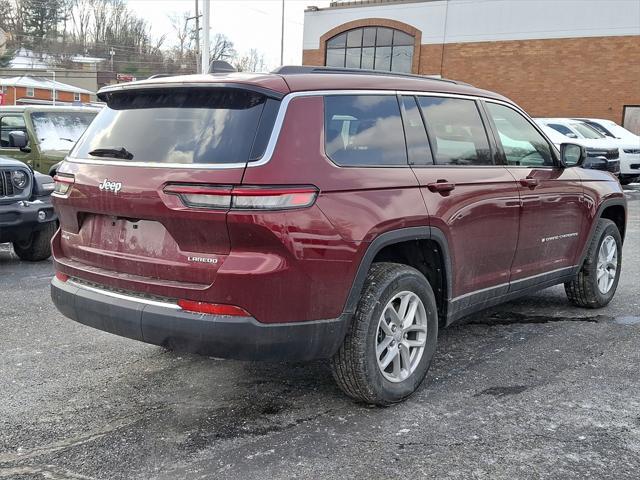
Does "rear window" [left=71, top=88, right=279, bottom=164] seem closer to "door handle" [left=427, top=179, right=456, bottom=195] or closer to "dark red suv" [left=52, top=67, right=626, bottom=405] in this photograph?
"dark red suv" [left=52, top=67, right=626, bottom=405]

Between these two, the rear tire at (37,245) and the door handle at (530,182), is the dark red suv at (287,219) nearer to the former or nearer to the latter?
the door handle at (530,182)

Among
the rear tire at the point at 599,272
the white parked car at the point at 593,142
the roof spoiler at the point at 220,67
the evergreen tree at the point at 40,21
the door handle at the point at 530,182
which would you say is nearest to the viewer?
the roof spoiler at the point at 220,67

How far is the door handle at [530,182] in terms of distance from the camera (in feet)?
15.1

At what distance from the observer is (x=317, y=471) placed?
2.99 m

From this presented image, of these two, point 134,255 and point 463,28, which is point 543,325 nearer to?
point 134,255

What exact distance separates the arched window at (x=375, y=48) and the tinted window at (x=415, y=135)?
30.8m

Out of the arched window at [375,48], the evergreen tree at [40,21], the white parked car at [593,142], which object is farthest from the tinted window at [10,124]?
the evergreen tree at [40,21]

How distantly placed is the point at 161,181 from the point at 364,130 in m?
1.13

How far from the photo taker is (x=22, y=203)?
7129 millimetres

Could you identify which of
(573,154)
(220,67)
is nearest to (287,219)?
(220,67)

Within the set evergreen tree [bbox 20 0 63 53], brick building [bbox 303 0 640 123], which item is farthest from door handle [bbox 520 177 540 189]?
evergreen tree [bbox 20 0 63 53]

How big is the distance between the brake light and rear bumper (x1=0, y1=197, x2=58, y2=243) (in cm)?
455

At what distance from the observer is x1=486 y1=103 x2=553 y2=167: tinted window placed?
4676 millimetres

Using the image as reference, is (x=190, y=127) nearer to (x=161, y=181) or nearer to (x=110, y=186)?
(x=161, y=181)
